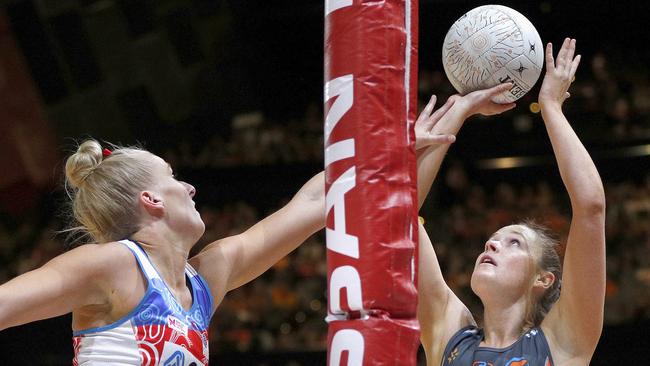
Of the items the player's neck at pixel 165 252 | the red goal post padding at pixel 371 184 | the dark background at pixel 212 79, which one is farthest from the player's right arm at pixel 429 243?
the dark background at pixel 212 79

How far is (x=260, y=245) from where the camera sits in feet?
9.67

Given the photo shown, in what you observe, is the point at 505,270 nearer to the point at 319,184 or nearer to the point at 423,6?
the point at 319,184

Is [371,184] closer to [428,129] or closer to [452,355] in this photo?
[428,129]

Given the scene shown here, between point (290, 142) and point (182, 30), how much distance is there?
7.83ft

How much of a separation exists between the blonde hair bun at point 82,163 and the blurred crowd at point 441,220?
4.89 meters

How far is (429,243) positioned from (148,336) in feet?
3.28

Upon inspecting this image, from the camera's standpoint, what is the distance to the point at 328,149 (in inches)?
83.0

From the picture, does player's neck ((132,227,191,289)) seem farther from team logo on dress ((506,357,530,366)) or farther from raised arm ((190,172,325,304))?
team logo on dress ((506,357,530,366))

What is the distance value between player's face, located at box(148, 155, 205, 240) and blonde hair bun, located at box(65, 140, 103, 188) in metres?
0.17

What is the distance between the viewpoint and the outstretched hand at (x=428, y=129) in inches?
104

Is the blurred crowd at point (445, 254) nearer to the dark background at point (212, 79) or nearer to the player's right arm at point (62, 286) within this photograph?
the dark background at point (212, 79)

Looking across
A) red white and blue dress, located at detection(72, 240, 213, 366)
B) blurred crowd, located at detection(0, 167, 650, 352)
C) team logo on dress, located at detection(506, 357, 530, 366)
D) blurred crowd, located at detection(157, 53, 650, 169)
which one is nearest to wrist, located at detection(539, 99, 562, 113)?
team logo on dress, located at detection(506, 357, 530, 366)

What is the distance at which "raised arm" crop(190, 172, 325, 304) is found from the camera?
291cm

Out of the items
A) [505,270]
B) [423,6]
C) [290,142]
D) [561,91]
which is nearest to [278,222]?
[505,270]
